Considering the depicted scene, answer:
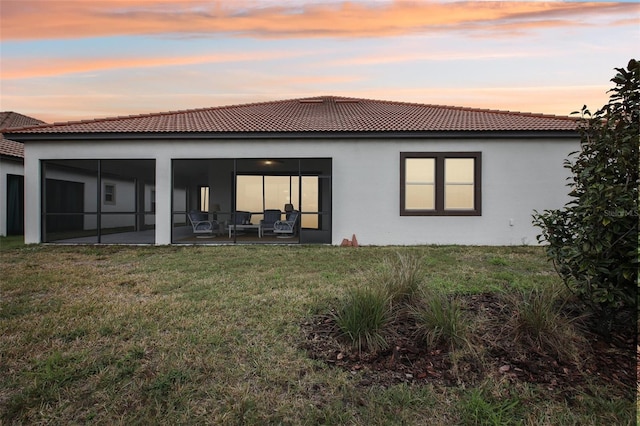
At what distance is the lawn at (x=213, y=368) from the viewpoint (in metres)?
2.20

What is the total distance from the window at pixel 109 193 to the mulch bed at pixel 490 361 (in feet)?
63.6

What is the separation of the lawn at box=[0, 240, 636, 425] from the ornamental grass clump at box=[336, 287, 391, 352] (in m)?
0.36

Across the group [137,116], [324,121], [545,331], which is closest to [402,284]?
[545,331]

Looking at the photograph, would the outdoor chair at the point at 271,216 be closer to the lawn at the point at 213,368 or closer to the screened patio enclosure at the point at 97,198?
the screened patio enclosure at the point at 97,198

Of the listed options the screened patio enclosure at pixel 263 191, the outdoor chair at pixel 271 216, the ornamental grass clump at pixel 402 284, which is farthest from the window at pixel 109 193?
the ornamental grass clump at pixel 402 284

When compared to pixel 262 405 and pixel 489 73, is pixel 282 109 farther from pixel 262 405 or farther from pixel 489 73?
pixel 262 405

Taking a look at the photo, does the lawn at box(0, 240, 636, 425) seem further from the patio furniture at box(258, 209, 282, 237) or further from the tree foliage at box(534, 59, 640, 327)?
the patio furniture at box(258, 209, 282, 237)

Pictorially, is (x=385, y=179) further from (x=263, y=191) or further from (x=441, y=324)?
(x=441, y=324)

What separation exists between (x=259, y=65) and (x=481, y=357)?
477 inches

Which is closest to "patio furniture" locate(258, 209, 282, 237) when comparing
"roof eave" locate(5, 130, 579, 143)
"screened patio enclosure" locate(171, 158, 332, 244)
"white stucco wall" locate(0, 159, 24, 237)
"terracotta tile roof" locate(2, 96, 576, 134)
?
"screened patio enclosure" locate(171, 158, 332, 244)

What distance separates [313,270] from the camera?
6.73m

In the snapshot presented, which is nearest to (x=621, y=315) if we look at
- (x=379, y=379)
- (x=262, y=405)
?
(x=379, y=379)

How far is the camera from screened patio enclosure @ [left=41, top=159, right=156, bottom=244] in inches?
574

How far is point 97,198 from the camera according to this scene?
1338 cm
